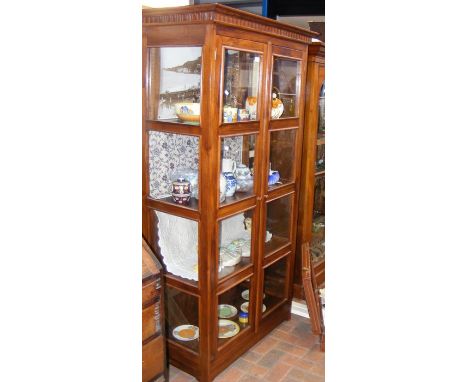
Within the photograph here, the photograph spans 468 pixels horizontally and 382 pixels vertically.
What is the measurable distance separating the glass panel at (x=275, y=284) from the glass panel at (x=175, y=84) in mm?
1068

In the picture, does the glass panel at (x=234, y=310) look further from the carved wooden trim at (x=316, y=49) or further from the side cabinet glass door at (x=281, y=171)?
the carved wooden trim at (x=316, y=49)

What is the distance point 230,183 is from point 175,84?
551 mm

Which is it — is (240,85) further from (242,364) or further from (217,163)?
(242,364)

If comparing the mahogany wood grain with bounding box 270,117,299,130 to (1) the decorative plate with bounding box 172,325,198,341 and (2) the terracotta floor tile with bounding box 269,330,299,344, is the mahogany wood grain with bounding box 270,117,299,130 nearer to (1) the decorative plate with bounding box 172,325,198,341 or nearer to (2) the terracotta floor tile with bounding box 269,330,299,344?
(1) the decorative plate with bounding box 172,325,198,341

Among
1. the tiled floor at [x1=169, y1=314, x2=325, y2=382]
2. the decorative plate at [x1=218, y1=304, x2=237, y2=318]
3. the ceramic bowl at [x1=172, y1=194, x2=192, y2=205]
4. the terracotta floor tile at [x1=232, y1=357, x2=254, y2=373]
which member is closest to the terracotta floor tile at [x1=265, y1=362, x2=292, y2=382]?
the tiled floor at [x1=169, y1=314, x2=325, y2=382]

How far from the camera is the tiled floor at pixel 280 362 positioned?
2230 mm

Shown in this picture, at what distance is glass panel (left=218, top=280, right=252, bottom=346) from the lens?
237 centimetres

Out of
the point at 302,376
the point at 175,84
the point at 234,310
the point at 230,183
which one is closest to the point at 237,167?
the point at 230,183

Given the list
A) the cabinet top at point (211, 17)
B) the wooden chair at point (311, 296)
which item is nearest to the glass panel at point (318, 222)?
the wooden chair at point (311, 296)
